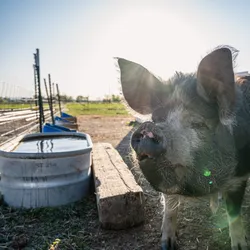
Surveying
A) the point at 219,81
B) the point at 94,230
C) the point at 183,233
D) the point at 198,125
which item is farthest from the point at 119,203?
the point at 219,81

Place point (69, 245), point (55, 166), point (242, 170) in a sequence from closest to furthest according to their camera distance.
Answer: point (242, 170), point (69, 245), point (55, 166)

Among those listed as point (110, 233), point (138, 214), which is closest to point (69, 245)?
point (110, 233)

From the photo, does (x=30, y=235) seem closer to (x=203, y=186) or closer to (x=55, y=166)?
(x=55, y=166)

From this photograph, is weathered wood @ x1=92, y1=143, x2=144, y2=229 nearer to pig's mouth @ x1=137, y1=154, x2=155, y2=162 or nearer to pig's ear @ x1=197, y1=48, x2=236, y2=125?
pig's mouth @ x1=137, y1=154, x2=155, y2=162

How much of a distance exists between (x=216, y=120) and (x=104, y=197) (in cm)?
130

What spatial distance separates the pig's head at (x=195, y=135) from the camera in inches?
57.3

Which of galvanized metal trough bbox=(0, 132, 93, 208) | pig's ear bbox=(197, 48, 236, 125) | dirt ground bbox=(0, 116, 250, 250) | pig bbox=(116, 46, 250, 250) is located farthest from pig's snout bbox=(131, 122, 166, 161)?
galvanized metal trough bbox=(0, 132, 93, 208)

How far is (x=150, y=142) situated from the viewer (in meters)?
1.42

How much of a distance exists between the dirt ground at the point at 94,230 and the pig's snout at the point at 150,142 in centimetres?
63

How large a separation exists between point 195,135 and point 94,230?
4.96ft

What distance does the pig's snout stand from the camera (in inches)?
56.0

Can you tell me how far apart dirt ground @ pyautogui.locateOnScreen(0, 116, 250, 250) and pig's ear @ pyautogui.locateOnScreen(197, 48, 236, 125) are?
0.77 m

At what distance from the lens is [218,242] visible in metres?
2.38

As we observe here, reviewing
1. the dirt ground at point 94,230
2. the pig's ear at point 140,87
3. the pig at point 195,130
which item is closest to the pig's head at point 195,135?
the pig at point 195,130
